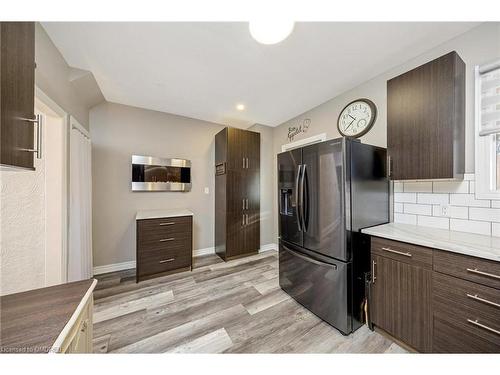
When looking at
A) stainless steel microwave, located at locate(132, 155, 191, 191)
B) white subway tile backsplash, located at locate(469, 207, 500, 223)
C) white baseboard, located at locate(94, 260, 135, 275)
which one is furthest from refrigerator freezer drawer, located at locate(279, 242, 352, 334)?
white baseboard, located at locate(94, 260, 135, 275)

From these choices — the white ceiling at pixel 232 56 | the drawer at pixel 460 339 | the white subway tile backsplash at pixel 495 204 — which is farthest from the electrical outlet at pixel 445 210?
the white ceiling at pixel 232 56

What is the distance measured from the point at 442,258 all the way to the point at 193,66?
2.66 meters

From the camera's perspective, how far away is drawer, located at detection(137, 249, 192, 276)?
238 centimetres

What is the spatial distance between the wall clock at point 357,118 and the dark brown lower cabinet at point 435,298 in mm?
1401

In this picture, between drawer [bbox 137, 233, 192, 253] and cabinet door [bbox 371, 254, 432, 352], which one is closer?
cabinet door [bbox 371, 254, 432, 352]

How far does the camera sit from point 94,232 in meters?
2.61

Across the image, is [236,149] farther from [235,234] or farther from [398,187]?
[398,187]

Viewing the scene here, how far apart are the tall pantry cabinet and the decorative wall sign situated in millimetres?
624

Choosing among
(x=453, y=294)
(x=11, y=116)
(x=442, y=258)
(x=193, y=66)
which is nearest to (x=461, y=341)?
(x=453, y=294)

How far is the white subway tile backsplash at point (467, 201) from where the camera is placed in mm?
1402

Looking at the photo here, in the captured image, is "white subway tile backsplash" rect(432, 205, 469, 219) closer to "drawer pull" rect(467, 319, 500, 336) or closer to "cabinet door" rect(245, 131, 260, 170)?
"drawer pull" rect(467, 319, 500, 336)

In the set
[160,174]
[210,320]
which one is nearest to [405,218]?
[210,320]

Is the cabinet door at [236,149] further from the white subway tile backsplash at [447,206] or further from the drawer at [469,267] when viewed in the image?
the drawer at [469,267]
